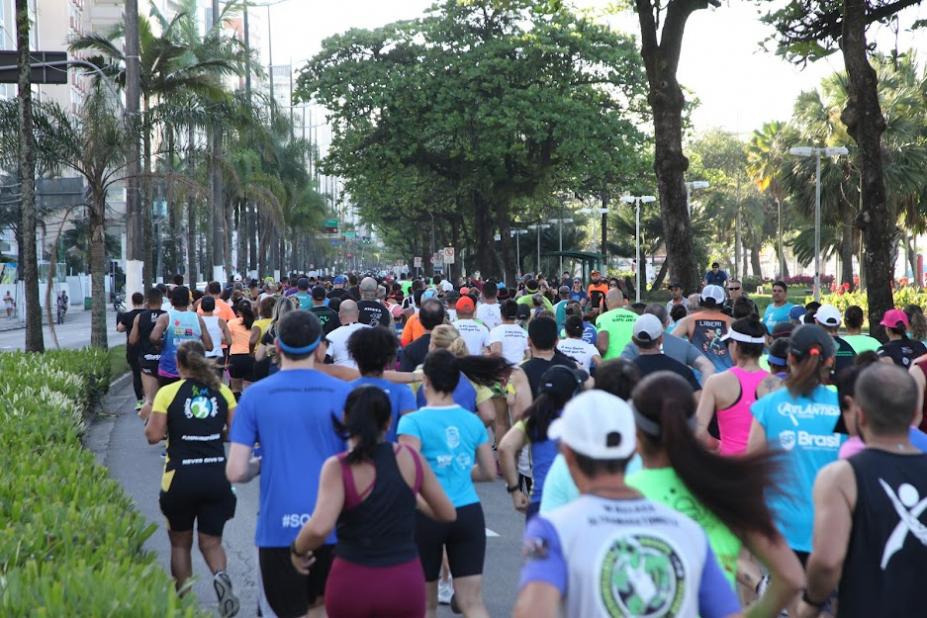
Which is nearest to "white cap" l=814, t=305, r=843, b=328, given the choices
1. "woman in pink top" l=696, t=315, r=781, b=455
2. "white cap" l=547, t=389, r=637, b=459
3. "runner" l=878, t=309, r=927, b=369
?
"runner" l=878, t=309, r=927, b=369

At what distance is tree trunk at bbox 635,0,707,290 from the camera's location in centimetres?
2114

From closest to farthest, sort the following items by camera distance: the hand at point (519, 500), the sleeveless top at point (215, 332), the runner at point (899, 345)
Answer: the hand at point (519, 500), the runner at point (899, 345), the sleeveless top at point (215, 332)

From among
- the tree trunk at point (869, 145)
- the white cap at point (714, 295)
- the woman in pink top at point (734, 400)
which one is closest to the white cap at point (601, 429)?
the woman in pink top at point (734, 400)

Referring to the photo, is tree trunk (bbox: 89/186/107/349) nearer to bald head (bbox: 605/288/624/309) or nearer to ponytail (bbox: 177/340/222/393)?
bald head (bbox: 605/288/624/309)

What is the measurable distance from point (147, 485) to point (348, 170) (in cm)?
3208

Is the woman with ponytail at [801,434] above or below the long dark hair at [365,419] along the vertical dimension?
below

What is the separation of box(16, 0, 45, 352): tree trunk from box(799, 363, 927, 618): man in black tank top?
56.3ft

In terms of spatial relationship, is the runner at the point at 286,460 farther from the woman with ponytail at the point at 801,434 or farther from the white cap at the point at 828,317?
the white cap at the point at 828,317

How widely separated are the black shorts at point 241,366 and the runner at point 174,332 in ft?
2.04

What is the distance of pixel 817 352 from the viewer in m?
6.23

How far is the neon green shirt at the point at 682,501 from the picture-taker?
367 cm

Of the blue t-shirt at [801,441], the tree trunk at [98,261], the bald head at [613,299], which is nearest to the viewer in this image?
the blue t-shirt at [801,441]

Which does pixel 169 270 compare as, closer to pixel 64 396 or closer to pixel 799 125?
pixel 799 125

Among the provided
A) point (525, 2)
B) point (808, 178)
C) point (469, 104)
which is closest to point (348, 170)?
point (469, 104)
